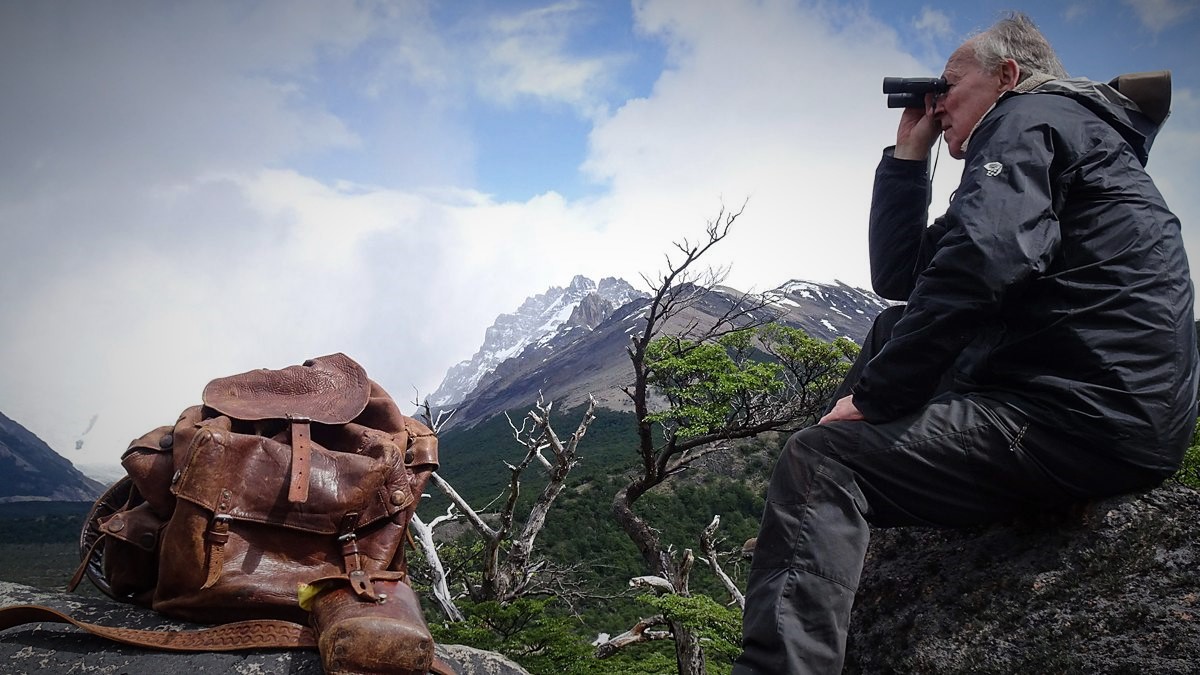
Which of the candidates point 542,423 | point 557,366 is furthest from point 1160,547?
point 557,366

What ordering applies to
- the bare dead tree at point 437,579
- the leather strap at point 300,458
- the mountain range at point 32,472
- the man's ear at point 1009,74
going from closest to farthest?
the leather strap at point 300,458
the man's ear at point 1009,74
the bare dead tree at point 437,579
the mountain range at point 32,472

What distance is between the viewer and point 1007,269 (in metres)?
2.01

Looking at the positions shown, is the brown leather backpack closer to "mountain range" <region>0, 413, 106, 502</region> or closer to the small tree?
the small tree

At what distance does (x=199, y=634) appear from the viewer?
200 centimetres

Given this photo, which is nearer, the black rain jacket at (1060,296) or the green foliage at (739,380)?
the black rain jacket at (1060,296)

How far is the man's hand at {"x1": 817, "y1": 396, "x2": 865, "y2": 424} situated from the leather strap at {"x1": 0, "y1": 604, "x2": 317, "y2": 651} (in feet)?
5.60

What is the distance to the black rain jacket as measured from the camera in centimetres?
201

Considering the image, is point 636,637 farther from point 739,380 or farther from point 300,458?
point 300,458

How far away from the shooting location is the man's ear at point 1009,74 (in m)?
2.51

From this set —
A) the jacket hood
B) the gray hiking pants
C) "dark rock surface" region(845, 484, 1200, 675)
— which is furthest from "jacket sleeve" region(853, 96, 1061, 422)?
"dark rock surface" region(845, 484, 1200, 675)

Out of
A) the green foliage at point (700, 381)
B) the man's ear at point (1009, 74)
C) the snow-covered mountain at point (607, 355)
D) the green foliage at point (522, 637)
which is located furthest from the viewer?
the snow-covered mountain at point (607, 355)

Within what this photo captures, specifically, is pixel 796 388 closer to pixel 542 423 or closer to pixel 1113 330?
pixel 542 423

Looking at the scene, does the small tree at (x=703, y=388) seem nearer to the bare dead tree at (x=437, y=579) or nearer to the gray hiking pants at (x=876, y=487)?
the bare dead tree at (x=437, y=579)

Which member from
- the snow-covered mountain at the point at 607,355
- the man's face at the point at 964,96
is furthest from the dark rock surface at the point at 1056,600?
the snow-covered mountain at the point at 607,355
